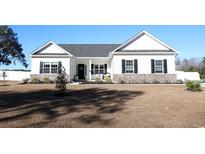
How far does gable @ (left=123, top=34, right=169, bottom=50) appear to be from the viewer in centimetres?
2388

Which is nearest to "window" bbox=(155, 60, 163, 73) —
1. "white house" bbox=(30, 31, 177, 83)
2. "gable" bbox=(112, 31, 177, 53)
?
"white house" bbox=(30, 31, 177, 83)

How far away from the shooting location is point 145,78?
2339cm

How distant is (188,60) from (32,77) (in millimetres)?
86547

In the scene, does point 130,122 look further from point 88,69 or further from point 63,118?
point 88,69

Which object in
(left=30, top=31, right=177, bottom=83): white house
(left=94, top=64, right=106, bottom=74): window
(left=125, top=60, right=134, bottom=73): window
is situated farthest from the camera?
(left=94, top=64, right=106, bottom=74): window

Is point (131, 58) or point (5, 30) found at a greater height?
point (5, 30)

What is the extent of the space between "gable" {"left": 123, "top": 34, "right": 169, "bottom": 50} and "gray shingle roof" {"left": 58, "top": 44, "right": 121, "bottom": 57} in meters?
5.69

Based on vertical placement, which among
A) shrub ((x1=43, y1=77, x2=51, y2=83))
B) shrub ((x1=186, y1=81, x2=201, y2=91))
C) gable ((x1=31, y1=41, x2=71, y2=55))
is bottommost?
shrub ((x1=186, y1=81, x2=201, y2=91))

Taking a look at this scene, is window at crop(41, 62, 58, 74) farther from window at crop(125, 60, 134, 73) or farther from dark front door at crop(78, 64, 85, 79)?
window at crop(125, 60, 134, 73)

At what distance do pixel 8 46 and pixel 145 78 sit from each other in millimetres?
26669

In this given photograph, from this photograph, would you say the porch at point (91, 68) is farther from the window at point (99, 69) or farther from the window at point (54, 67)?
the window at point (54, 67)

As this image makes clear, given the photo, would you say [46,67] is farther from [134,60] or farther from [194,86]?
[194,86]

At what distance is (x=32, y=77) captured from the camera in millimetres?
24859
